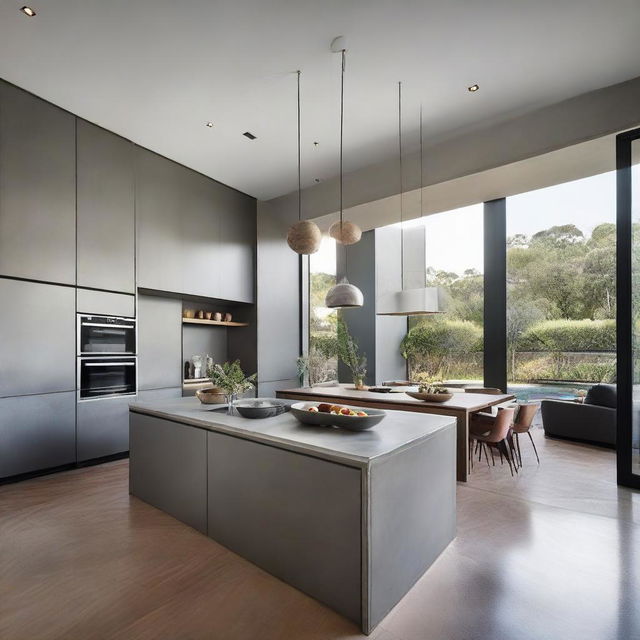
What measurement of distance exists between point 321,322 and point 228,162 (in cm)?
345

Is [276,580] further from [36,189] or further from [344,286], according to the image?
[36,189]

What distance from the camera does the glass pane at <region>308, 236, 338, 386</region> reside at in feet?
24.1

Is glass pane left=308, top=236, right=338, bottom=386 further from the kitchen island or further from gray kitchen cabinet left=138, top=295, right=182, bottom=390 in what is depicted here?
the kitchen island

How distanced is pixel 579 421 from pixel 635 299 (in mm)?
2131

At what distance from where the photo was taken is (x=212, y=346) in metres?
5.96

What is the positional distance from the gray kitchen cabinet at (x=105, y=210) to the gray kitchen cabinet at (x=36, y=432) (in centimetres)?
114

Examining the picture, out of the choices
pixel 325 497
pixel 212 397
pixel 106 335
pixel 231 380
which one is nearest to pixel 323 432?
pixel 325 497

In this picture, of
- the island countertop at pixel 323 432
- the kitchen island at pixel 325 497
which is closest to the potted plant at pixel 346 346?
the island countertop at pixel 323 432

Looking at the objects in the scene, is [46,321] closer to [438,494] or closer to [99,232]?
[99,232]

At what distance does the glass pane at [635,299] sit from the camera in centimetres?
332

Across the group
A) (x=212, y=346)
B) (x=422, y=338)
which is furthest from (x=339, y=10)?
(x=422, y=338)

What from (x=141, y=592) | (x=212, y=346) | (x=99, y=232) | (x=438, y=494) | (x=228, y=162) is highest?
(x=228, y=162)

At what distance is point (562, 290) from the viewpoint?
6145 mm

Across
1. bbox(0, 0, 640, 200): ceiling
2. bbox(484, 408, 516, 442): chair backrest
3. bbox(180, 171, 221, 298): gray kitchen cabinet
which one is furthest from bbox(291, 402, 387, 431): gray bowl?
bbox(180, 171, 221, 298): gray kitchen cabinet
